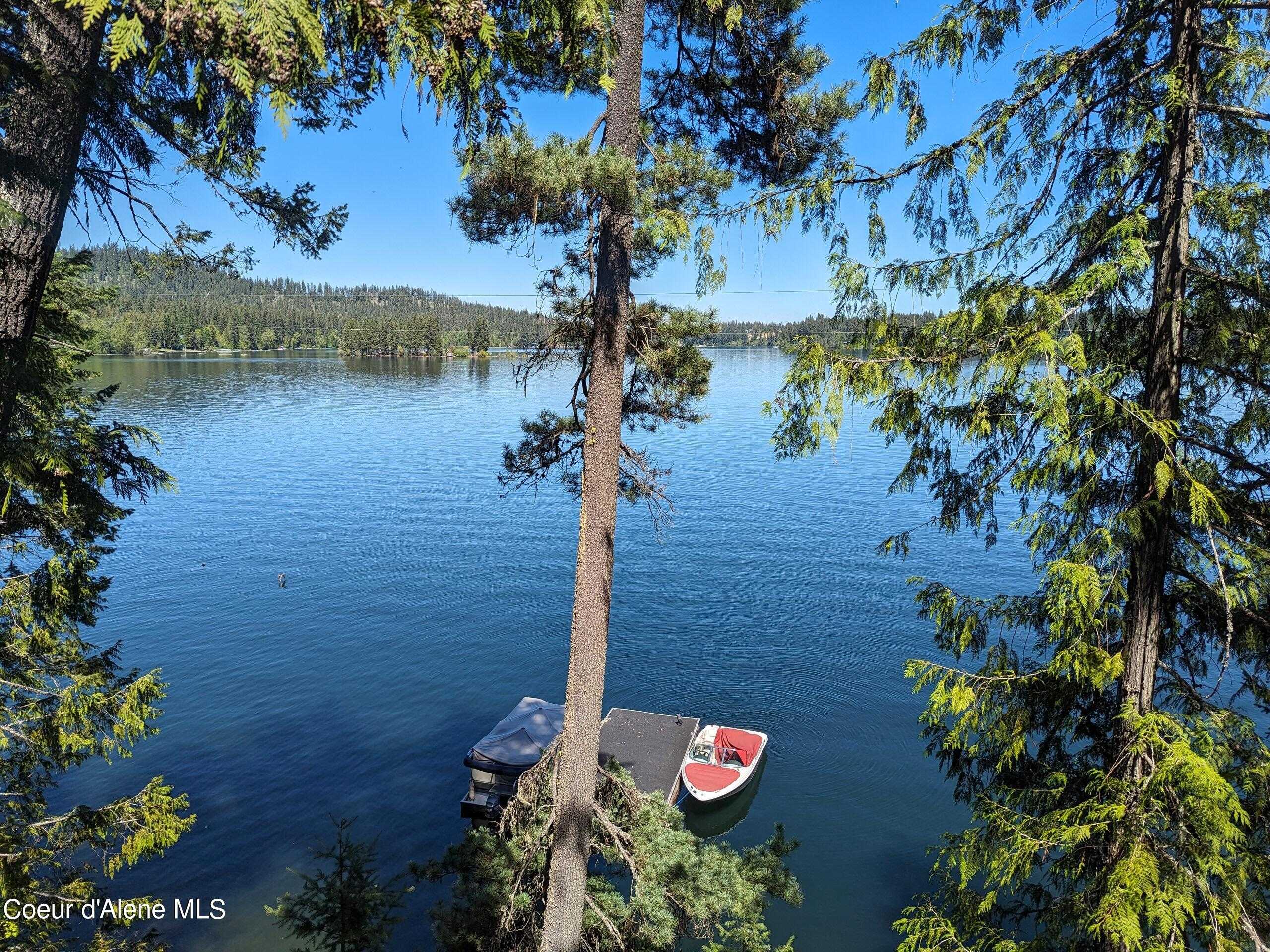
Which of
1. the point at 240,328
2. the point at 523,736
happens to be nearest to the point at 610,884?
the point at 523,736

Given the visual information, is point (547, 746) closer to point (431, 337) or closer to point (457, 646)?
point (457, 646)

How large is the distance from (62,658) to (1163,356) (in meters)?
10.7

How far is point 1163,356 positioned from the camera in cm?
501

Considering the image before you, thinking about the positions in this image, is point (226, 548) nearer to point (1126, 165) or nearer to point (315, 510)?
point (315, 510)

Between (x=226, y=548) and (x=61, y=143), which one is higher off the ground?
(x=61, y=143)

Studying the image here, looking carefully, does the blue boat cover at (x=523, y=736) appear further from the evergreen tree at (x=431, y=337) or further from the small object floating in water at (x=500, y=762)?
the evergreen tree at (x=431, y=337)

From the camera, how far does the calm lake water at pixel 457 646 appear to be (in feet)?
45.5

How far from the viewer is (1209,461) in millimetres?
5645

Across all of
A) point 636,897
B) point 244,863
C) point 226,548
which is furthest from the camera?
point 226,548

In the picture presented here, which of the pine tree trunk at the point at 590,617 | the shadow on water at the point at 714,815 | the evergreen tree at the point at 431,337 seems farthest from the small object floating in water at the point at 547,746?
the evergreen tree at the point at 431,337

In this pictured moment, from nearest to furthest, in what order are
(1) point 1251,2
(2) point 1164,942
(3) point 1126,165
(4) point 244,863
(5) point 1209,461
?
(2) point 1164,942 < (1) point 1251,2 < (3) point 1126,165 < (5) point 1209,461 < (4) point 244,863

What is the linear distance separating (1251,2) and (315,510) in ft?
119

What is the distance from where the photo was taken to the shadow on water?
14.6 meters

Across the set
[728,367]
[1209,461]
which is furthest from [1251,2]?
[728,367]
